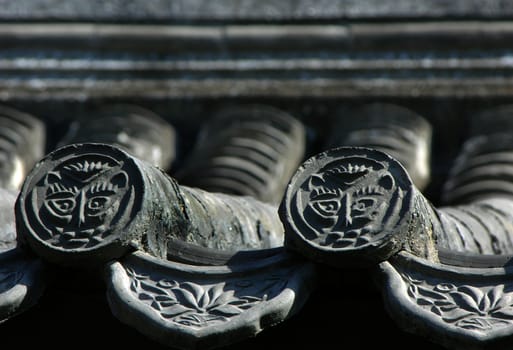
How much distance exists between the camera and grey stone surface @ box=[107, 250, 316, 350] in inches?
109

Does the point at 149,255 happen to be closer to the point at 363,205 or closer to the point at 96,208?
the point at 96,208

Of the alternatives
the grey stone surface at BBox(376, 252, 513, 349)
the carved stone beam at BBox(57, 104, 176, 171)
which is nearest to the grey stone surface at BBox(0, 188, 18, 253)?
the grey stone surface at BBox(376, 252, 513, 349)

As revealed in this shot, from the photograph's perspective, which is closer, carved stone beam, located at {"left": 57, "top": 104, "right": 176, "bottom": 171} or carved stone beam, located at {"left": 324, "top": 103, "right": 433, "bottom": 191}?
carved stone beam, located at {"left": 324, "top": 103, "right": 433, "bottom": 191}

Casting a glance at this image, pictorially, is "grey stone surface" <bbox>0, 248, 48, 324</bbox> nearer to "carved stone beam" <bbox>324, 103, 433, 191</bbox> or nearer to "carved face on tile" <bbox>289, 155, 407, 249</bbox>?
"carved face on tile" <bbox>289, 155, 407, 249</bbox>

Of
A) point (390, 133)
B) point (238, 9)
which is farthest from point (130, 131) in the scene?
point (390, 133)

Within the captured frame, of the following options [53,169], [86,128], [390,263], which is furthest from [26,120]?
[390,263]

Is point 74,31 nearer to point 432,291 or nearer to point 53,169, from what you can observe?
point 53,169

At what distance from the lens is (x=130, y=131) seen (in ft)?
16.6

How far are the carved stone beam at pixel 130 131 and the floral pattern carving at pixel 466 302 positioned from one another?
217 centimetres

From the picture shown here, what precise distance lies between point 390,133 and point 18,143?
1.09m

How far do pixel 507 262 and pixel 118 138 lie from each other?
2.24 m

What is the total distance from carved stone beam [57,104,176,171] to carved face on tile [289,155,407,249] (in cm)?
196

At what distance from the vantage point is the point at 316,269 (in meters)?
2.93

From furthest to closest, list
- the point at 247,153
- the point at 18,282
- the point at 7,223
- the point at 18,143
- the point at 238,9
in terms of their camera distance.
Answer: the point at 238,9 < the point at 18,143 < the point at 247,153 < the point at 7,223 < the point at 18,282
